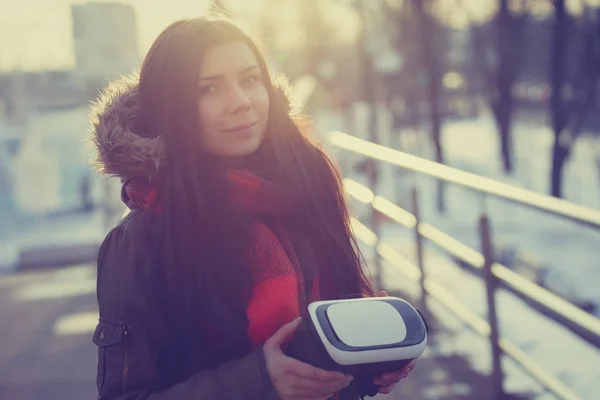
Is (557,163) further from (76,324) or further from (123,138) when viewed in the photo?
(123,138)

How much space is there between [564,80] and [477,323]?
1397 centimetres

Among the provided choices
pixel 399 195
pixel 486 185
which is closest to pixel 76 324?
pixel 486 185

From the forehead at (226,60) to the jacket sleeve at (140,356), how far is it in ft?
1.23

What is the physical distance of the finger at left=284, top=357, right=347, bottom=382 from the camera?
114 centimetres

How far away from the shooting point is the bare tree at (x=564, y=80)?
49.0ft

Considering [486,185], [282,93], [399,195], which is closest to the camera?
[282,93]

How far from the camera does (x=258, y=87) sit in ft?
5.02

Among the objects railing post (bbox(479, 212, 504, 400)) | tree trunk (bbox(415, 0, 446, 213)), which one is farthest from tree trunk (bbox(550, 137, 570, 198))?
railing post (bbox(479, 212, 504, 400))

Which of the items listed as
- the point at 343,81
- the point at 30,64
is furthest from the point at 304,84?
the point at 343,81

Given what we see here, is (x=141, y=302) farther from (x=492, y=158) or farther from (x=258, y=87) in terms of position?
(x=492, y=158)

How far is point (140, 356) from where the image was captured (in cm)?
130

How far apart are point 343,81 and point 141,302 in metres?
47.3

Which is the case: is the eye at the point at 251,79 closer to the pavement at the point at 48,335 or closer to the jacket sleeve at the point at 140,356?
the jacket sleeve at the point at 140,356

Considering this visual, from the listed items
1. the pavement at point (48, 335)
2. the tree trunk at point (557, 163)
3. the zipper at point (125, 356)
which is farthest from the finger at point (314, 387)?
the tree trunk at point (557, 163)
